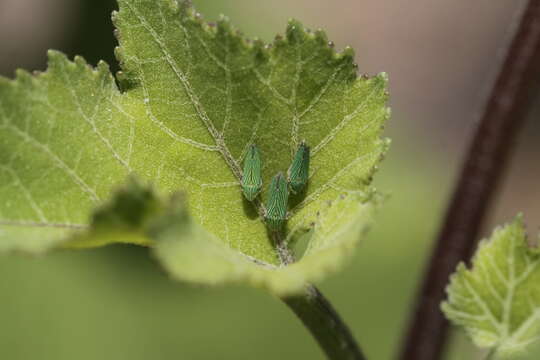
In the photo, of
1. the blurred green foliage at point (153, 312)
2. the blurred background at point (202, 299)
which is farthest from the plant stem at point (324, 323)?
the blurred green foliage at point (153, 312)

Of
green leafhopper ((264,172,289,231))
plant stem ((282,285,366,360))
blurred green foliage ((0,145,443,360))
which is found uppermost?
green leafhopper ((264,172,289,231))

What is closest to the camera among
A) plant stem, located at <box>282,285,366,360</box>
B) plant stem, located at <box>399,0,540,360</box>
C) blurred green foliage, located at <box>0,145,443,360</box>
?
plant stem, located at <box>282,285,366,360</box>

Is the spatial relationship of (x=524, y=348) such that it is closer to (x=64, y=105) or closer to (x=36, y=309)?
(x=64, y=105)

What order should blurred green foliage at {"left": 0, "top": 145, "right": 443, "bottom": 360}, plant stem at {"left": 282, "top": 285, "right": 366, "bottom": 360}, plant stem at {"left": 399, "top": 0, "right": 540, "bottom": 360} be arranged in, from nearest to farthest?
1. plant stem at {"left": 282, "top": 285, "right": 366, "bottom": 360}
2. plant stem at {"left": 399, "top": 0, "right": 540, "bottom": 360}
3. blurred green foliage at {"left": 0, "top": 145, "right": 443, "bottom": 360}

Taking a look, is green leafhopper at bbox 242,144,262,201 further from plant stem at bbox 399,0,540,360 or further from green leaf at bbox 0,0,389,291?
plant stem at bbox 399,0,540,360

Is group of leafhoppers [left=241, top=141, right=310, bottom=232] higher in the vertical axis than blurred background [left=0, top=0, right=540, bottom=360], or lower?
higher

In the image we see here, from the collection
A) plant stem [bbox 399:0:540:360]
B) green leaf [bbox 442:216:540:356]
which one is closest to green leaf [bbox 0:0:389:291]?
green leaf [bbox 442:216:540:356]

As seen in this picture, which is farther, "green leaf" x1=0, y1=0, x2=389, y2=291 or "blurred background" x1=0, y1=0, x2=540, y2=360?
"blurred background" x1=0, y1=0, x2=540, y2=360
